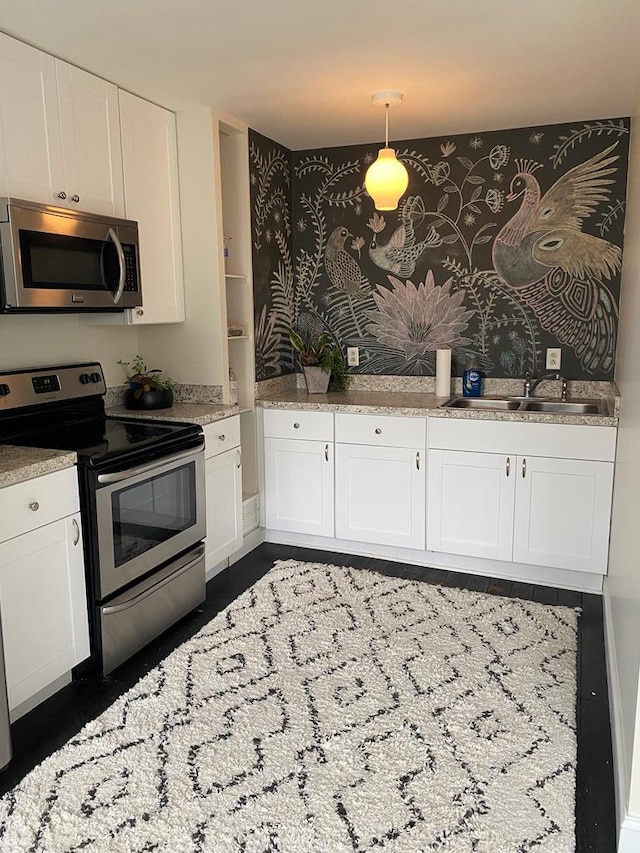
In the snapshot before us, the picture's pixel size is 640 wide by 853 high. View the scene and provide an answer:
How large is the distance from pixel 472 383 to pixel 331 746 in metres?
2.26

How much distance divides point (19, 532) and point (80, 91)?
178 centimetres

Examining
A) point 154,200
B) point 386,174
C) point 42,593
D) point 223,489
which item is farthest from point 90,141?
point 42,593

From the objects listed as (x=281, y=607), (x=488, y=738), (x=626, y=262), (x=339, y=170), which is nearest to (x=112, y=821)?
(x=488, y=738)

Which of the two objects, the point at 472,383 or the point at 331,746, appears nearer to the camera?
the point at 331,746

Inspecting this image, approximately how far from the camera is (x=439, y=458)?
339 centimetres

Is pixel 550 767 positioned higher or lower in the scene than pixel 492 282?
lower

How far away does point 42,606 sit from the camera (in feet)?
7.38

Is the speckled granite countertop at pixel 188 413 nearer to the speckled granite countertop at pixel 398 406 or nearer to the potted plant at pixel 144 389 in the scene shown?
the potted plant at pixel 144 389

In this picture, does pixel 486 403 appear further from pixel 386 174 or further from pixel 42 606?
pixel 42 606

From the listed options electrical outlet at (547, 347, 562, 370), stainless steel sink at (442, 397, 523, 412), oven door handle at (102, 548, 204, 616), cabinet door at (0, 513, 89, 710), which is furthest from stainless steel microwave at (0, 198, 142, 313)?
electrical outlet at (547, 347, 562, 370)

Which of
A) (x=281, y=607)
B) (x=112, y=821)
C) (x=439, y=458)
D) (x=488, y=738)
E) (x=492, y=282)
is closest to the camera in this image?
(x=112, y=821)

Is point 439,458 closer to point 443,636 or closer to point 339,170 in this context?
point 443,636

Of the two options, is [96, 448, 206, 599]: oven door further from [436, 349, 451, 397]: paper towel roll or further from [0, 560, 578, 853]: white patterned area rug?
[436, 349, 451, 397]: paper towel roll

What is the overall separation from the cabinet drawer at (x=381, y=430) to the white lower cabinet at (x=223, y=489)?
57 cm
